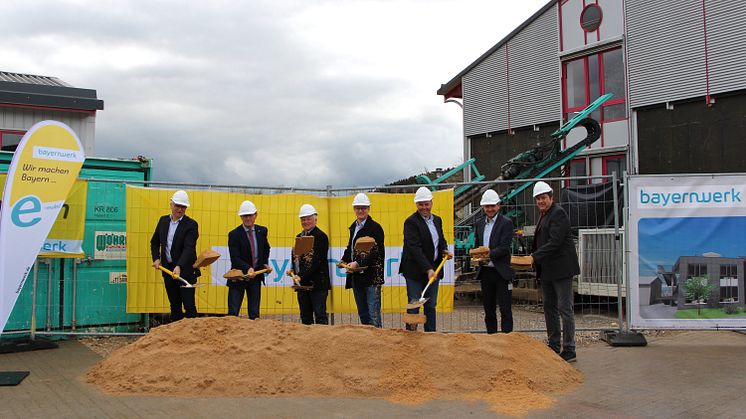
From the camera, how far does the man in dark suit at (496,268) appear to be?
6.49 meters

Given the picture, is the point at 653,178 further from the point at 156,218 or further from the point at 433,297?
the point at 156,218

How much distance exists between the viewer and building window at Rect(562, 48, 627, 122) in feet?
54.6

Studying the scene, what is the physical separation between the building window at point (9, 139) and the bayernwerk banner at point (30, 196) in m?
4.87

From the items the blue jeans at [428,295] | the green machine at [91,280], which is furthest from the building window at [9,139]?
the blue jeans at [428,295]

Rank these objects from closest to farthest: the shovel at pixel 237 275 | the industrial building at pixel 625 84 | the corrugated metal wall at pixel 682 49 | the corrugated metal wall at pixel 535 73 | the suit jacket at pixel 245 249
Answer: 1. the shovel at pixel 237 275
2. the suit jacket at pixel 245 249
3. the corrugated metal wall at pixel 682 49
4. the industrial building at pixel 625 84
5. the corrugated metal wall at pixel 535 73

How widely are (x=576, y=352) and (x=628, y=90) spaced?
38.1 feet

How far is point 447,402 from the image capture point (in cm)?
500

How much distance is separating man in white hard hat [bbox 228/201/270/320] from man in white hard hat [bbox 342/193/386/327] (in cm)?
113

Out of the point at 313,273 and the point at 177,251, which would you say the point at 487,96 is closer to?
the point at 313,273

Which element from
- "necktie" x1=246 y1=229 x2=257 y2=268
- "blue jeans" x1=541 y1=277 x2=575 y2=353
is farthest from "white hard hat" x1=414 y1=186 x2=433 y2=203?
"necktie" x1=246 y1=229 x2=257 y2=268

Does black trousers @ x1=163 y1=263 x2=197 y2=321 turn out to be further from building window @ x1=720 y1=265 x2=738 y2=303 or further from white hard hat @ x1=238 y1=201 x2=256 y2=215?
building window @ x1=720 y1=265 x2=738 y2=303

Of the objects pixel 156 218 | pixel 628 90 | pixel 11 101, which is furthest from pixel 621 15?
pixel 11 101

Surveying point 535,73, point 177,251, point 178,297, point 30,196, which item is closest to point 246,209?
point 177,251

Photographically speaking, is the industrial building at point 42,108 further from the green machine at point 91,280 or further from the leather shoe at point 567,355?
the leather shoe at point 567,355
